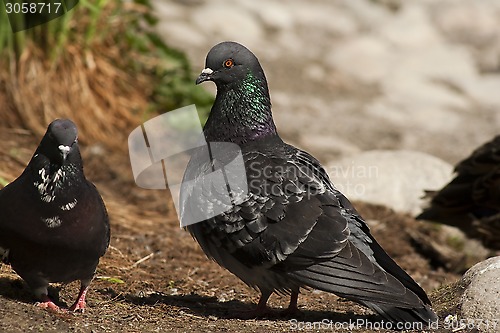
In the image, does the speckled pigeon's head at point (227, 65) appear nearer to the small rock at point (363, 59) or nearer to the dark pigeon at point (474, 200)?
the dark pigeon at point (474, 200)

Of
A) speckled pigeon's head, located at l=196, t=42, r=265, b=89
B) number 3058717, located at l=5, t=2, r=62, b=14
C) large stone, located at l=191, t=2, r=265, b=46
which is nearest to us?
speckled pigeon's head, located at l=196, t=42, r=265, b=89

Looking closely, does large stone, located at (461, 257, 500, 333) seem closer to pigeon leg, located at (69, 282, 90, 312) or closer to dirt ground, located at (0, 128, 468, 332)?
dirt ground, located at (0, 128, 468, 332)

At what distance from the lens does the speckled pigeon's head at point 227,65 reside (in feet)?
17.1

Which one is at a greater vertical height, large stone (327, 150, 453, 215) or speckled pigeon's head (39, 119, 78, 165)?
large stone (327, 150, 453, 215)

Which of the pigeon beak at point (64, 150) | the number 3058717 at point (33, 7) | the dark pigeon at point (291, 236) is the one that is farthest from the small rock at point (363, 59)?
the pigeon beak at point (64, 150)

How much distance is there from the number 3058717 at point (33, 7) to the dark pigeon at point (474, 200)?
11.8 feet

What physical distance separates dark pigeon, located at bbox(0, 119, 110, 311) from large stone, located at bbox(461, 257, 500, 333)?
6.54ft

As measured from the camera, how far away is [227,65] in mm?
5219

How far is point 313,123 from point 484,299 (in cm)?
536

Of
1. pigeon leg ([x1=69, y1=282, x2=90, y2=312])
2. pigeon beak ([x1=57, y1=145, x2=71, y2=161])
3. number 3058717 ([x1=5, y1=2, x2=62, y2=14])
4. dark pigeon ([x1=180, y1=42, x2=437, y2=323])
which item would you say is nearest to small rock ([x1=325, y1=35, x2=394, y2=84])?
number 3058717 ([x1=5, y1=2, x2=62, y2=14])

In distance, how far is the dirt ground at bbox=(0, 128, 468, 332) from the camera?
14.8 ft

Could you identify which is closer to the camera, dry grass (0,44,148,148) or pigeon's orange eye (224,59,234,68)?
pigeon's orange eye (224,59,234,68)

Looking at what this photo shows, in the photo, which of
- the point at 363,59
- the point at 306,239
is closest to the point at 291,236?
the point at 306,239

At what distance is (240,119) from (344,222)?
0.92m
